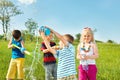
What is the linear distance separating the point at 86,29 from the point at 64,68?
988 mm

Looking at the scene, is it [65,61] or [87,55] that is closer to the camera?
[65,61]

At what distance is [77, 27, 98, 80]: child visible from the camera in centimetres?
781

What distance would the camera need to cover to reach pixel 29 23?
70562 mm

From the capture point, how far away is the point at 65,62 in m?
7.45

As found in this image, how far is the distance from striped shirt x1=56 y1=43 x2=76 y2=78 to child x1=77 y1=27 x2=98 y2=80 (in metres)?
0.38

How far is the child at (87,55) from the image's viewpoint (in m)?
7.81

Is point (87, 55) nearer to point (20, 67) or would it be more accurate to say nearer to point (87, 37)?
point (87, 37)

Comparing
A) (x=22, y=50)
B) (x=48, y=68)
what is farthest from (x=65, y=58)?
(x=22, y=50)

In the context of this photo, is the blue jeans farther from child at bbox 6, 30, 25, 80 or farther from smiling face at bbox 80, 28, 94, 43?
smiling face at bbox 80, 28, 94, 43

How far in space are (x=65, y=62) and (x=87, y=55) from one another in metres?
0.57

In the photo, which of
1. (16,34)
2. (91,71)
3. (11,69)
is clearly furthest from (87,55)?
(11,69)

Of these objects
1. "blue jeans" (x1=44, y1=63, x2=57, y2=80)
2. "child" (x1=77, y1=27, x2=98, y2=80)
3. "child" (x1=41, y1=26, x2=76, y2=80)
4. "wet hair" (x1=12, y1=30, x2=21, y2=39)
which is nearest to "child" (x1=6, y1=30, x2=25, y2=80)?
"wet hair" (x1=12, y1=30, x2=21, y2=39)

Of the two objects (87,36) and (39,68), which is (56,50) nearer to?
(87,36)

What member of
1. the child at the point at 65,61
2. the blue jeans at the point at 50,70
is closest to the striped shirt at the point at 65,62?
the child at the point at 65,61
